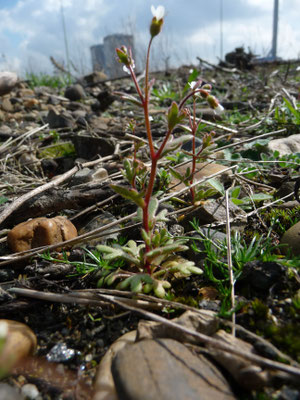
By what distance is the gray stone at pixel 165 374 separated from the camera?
1.03m

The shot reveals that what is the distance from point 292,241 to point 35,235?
1.42 meters

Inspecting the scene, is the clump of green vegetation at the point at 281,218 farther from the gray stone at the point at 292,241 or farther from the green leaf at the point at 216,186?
the green leaf at the point at 216,186

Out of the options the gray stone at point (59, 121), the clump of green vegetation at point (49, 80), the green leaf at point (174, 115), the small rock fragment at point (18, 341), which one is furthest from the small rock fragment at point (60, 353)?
the clump of green vegetation at point (49, 80)

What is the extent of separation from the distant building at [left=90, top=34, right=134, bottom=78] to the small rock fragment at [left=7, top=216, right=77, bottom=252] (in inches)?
510

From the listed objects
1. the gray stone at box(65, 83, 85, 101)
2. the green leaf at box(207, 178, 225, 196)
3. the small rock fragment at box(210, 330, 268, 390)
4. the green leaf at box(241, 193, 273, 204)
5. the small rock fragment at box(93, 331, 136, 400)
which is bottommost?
the small rock fragment at box(93, 331, 136, 400)

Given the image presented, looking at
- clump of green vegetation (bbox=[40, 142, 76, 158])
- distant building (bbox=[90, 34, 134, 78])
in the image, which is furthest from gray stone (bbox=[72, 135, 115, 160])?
distant building (bbox=[90, 34, 134, 78])

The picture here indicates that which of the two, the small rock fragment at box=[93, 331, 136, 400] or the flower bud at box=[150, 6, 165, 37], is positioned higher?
the flower bud at box=[150, 6, 165, 37]

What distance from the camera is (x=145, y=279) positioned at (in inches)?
58.2

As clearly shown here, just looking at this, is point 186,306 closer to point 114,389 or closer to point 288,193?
point 114,389

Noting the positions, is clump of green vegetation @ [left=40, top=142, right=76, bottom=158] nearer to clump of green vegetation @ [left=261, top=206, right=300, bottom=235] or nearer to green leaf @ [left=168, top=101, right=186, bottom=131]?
clump of green vegetation @ [left=261, top=206, right=300, bottom=235]

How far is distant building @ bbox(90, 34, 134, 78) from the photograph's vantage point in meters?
14.3

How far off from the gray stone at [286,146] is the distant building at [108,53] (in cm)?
1193

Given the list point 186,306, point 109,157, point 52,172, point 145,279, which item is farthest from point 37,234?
point 52,172

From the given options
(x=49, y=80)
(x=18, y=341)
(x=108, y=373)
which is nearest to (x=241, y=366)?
(x=108, y=373)
